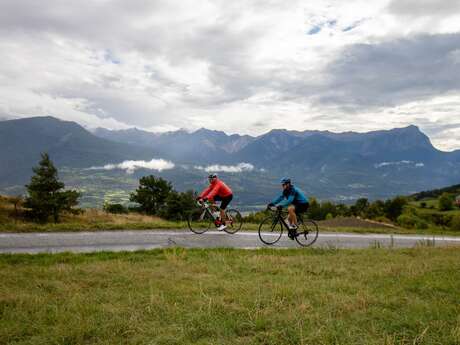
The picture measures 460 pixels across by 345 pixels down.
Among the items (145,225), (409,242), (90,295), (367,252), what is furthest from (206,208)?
(90,295)

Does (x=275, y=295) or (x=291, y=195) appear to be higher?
(x=291, y=195)

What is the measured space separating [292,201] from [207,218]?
4826mm

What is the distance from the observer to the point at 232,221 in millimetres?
17672

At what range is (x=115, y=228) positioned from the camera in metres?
17.1

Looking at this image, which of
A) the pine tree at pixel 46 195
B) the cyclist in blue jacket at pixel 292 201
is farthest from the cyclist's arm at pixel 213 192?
the pine tree at pixel 46 195

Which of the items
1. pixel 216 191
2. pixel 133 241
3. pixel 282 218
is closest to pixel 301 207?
pixel 282 218

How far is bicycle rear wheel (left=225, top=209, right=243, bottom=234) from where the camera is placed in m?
17.4

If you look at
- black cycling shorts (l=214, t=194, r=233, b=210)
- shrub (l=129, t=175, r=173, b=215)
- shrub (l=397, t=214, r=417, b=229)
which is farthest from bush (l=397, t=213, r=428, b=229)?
black cycling shorts (l=214, t=194, r=233, b=210)

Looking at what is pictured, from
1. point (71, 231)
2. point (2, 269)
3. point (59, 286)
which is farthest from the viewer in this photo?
point (71, 231)

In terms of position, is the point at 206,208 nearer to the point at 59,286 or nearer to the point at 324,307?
the point at 59,286

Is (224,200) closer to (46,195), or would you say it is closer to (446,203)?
(46,195)

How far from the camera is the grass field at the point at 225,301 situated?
5.00 meters

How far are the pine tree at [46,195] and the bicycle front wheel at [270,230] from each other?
3326cm

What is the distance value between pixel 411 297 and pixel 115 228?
13.4 metres
